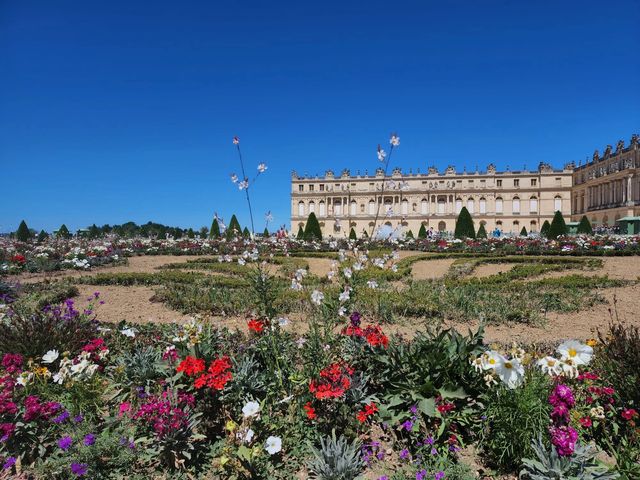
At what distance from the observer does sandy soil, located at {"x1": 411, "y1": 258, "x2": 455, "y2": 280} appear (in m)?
9.16

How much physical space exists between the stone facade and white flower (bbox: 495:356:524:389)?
4951 cm

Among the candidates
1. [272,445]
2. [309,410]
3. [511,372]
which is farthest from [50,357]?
[511,372]

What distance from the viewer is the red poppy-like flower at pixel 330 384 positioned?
2139mm

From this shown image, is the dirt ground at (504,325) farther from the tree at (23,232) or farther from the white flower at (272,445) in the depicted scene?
the tree at (23,232)

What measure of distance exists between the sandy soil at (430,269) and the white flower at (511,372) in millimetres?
6518

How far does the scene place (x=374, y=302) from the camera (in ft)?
17.6

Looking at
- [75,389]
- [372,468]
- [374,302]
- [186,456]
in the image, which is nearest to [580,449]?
[372,468]

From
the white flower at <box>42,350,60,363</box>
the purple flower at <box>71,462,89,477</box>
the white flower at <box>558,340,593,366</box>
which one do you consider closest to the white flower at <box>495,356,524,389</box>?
the white flower at <box>558,340,593,366</box>

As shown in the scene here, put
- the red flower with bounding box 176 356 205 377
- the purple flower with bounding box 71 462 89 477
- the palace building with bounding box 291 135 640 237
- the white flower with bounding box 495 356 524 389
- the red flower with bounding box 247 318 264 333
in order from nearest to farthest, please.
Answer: the purple flower with bounding box 71 462 89 477 → the white flower with bounding box 495 356 524 389 → the red flower with bounding box 176 356 205 377 → the red flower with bounding box 247 318 264 333 → the palace building with bounding box 291 135 640 237

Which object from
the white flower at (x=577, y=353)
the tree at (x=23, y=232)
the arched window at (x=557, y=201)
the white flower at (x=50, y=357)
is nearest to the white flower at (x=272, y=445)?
the white flower at (x=577, y=353)

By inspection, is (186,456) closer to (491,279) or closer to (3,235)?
(491,279)

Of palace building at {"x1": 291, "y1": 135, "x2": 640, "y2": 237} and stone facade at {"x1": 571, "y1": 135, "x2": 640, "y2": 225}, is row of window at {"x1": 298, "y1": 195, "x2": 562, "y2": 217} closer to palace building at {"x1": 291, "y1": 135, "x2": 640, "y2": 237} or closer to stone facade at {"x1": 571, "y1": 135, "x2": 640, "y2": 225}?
palace building at {"x1": 291, "y1": 135, "x2": 640, "y2": 237}

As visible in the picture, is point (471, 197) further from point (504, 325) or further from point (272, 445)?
point (272, 445)

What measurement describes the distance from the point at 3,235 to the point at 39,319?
69.2ft
